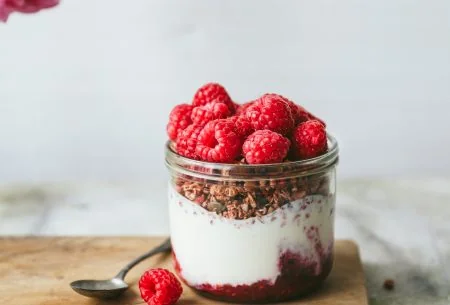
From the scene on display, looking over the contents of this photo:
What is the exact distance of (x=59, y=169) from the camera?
194cm

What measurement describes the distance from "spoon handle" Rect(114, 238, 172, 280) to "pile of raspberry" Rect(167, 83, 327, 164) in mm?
248

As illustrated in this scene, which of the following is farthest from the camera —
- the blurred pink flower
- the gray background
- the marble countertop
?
the gray background

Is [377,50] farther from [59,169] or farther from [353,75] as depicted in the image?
[59,169]

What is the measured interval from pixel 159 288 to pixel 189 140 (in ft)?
A: 0.73

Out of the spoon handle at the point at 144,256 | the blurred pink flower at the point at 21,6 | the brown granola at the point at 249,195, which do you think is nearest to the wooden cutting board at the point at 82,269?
the spoon handle at the point at 144,256

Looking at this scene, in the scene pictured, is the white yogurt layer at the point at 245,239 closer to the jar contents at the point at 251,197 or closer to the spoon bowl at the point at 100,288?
the jar contents at the point at 251,197

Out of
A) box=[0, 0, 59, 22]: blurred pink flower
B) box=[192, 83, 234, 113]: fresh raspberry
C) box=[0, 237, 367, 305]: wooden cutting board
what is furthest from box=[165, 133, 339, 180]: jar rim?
box=[0, 0, 59, 22]: blurred pink flower

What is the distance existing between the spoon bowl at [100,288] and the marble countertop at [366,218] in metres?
0.37

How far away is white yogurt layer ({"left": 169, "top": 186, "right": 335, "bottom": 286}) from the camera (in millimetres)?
1066

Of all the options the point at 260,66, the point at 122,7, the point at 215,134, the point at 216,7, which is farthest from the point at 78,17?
the point at 215,134

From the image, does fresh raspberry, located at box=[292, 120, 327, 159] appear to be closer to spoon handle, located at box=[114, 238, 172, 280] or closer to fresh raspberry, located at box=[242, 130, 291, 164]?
fresh raspberry, located at box=[242, 130, 291, 164]

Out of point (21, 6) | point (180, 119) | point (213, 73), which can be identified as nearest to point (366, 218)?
point (213, 73)

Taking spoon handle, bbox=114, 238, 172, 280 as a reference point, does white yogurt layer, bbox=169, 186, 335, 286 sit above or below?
above

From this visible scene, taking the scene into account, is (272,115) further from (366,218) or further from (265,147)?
(366,218)
